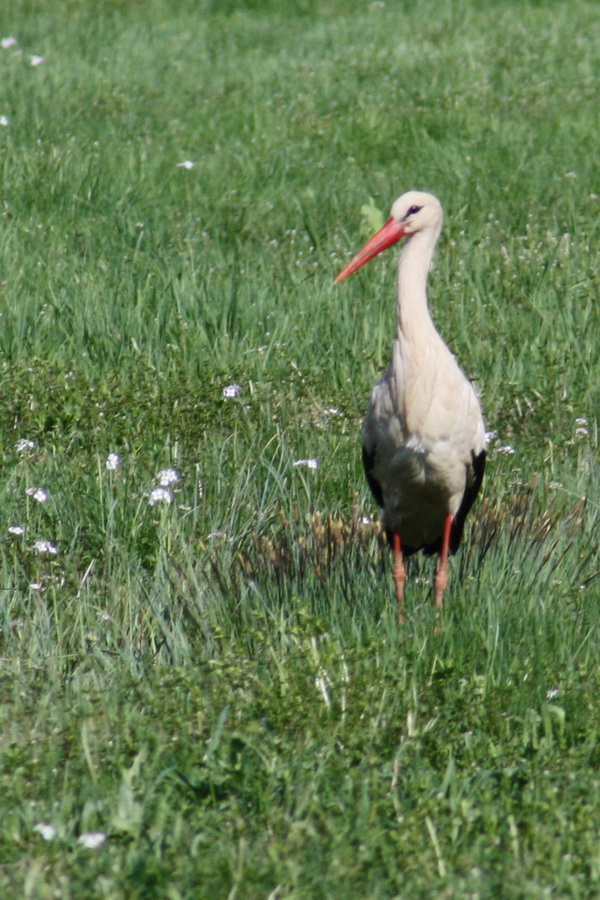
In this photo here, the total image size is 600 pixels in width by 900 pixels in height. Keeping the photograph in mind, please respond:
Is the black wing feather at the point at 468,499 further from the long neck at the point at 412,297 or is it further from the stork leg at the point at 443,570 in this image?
the long neck at the point at 412,297

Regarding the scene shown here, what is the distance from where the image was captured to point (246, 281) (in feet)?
19.8

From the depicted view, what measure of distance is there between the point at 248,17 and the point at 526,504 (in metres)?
9.13

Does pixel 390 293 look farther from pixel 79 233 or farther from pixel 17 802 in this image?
pixel 17 802

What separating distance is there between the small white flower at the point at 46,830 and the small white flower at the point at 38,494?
1.60 metres

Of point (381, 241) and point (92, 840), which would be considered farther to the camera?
point (381, 241)

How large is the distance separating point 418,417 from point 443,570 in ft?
1.75

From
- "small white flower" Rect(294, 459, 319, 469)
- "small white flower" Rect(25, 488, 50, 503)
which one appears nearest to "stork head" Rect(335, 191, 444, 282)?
"small white flower" Rect(294, 459, 319, 469)

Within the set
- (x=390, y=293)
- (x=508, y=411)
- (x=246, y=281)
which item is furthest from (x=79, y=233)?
(x=508, y=411)

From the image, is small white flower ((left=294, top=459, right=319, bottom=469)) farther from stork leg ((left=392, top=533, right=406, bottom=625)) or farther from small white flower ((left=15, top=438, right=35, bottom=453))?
small white flower ((left=15, top=438, right=35, bottom=453))

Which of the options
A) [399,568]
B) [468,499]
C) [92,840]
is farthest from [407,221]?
[92,840]

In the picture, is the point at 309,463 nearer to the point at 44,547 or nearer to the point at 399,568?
the point at 399,568

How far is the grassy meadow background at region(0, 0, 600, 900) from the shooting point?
2715mm

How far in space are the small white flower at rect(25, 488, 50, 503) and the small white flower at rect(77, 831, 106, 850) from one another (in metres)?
1.66

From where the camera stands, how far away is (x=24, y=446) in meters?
4.57
